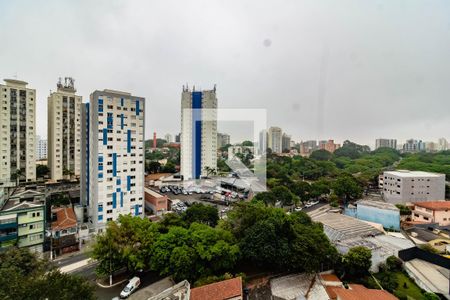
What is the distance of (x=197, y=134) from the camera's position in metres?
22.9

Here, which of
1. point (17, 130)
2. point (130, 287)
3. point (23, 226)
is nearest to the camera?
point (130, 287)

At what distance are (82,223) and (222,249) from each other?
8512 millimetres

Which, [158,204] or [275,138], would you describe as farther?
[275,138]

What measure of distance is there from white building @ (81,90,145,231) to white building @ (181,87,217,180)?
422 inches

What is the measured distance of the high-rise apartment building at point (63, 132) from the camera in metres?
18.0

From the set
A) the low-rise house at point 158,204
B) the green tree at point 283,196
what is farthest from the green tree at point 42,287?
the green tree at point 283,196

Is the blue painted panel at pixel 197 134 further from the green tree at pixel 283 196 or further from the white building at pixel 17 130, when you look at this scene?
the white building at pixel 17 130

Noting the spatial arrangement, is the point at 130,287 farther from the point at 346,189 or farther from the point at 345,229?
the point at 346,189

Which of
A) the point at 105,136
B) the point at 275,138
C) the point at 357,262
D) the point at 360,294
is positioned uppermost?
the point at 275,138

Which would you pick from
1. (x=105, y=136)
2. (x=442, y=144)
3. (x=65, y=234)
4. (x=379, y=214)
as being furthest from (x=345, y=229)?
(x=442, y=144)

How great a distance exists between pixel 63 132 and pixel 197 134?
11380 millimetres

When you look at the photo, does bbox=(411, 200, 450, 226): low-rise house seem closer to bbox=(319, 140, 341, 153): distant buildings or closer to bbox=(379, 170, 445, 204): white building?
bbox=(379, 170, 445, 204): white building

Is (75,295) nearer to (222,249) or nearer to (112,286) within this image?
(112,286)

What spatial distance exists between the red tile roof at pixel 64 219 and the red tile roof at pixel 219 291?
7.18 meters
